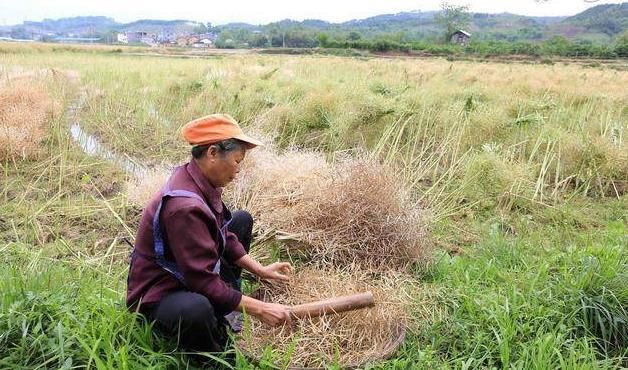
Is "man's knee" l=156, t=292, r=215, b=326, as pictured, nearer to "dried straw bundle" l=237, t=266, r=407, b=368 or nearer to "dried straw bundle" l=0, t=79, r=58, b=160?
"dried straw bundle" l=237, t=266, r=407, b=368

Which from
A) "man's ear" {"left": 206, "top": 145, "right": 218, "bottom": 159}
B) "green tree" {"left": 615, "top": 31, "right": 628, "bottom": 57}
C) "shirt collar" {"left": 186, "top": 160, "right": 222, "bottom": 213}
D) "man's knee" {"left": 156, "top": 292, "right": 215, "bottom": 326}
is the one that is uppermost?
"green tree" {"left": 615, "top": 31, "right": 628, "bottom": 57}

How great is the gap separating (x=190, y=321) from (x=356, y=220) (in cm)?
150

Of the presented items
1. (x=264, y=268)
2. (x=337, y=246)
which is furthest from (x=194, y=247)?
(x=337, y=246)

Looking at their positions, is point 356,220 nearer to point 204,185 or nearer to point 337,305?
point 337,305

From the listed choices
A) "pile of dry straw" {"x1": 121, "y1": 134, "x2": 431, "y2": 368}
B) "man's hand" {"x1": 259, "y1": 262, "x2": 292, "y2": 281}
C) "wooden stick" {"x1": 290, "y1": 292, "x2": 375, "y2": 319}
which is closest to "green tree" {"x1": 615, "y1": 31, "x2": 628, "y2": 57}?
"pile of dry straw" {"x1": 121, "y1": 134, "x2": 431, "y2": 368}

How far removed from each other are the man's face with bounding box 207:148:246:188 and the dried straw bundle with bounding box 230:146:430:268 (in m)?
1.17

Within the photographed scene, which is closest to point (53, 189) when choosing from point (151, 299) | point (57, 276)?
point (57, 276)

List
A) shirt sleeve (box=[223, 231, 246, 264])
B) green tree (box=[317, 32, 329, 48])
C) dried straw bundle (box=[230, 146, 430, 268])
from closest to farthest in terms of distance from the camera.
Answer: shirt sleeve (box=[223, 231, 246, 264])
dried straw bundle (box=[230, 146, 430, 268])
green tree (box=[317, 32, 329, 48])

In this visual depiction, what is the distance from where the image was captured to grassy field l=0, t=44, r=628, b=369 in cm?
233

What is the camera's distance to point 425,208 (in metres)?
4.33

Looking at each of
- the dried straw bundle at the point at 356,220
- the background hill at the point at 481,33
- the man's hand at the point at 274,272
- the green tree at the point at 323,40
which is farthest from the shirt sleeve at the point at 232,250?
the green tree at the point at 323,40

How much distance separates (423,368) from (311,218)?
1.36 m

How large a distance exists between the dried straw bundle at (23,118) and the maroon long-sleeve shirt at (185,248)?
392cm

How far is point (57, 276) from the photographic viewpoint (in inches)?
109
